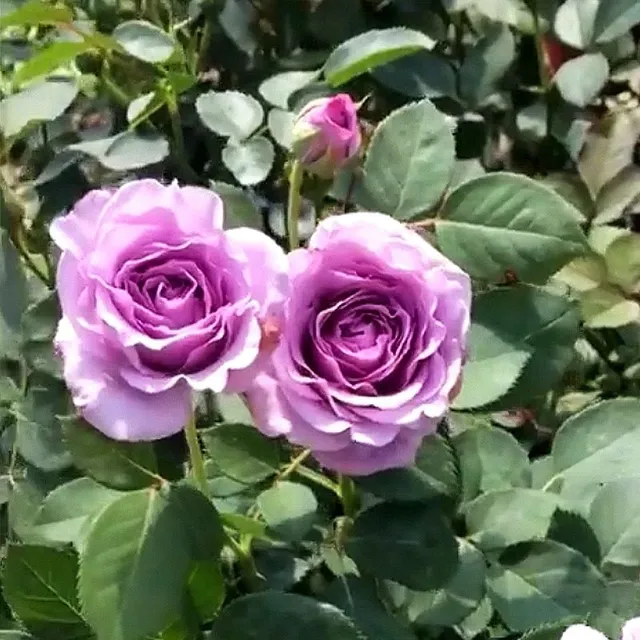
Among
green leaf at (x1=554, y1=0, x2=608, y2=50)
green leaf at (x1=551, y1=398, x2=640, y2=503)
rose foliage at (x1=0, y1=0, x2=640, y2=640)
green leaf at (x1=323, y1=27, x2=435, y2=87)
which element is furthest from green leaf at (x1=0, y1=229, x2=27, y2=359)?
green leaf at (x1=554, y1=0, x2=608, y2=50)

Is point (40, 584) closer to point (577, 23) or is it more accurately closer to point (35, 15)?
point (35, 15)

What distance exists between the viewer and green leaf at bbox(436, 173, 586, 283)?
0.59 metres

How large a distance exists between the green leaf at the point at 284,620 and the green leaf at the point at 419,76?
40 cm

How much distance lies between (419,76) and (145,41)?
0.20 metres

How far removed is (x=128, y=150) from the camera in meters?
0.76

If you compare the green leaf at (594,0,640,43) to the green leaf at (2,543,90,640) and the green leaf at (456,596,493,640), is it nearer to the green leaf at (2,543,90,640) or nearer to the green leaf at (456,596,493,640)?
the green leaf at (456,596,493,640)

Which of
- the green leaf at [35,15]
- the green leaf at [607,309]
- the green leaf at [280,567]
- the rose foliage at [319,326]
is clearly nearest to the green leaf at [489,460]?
the rose foliage at [319,326]

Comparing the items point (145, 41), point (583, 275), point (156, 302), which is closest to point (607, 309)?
point (583, 275)

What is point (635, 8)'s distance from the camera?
2.76 feet

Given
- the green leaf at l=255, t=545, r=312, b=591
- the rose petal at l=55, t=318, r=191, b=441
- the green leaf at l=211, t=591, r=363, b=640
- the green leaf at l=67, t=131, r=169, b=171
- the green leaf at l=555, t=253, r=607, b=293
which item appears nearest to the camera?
the rose petal at l=55, t=318, r=191, b=441

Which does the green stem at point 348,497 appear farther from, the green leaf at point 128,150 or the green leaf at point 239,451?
the green leaf at point 128,150

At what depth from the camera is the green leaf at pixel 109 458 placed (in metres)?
0.54

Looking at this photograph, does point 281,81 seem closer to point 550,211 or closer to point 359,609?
point 550,211

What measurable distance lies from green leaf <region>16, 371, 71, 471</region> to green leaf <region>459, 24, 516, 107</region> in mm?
364
